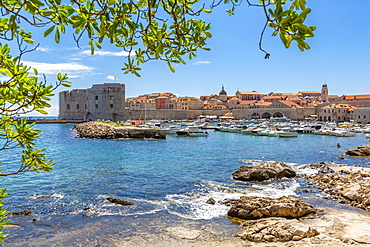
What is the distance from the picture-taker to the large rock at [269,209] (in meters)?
8.48

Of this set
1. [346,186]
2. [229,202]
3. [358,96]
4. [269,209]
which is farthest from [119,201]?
[358,96]

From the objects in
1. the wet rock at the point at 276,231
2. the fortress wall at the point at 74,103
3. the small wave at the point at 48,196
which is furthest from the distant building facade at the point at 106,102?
the wet rock at the point at 276,231

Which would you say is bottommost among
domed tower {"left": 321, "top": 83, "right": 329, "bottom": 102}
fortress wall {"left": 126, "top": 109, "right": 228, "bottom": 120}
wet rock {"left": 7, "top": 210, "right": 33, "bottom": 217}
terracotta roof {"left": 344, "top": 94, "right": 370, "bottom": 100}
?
wet rock {"left": 7, "top": 210, "right": 33, "bottom": 217}

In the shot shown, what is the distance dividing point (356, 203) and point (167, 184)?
759 centimetres

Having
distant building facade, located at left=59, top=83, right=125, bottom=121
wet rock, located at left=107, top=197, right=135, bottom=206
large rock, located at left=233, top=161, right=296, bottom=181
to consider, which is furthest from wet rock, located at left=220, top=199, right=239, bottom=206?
distant building facade, located at left=59, top=83, right=125, bottom=121

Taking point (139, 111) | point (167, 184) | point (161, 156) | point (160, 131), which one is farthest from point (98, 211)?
point (139, 111)

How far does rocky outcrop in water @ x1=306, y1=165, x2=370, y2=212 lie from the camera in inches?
395

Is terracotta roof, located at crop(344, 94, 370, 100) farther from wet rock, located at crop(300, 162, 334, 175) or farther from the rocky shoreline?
the rocky shoreline

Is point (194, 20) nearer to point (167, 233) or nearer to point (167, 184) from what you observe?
point (167, 233)

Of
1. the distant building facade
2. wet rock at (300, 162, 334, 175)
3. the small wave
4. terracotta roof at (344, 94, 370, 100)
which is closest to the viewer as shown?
the small wave

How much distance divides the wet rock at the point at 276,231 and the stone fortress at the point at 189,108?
6537 cm

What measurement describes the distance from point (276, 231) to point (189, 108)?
102000mm

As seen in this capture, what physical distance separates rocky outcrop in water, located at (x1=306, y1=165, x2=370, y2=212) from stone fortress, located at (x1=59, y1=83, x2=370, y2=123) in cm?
→ 6045

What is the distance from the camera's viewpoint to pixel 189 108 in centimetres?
10869
